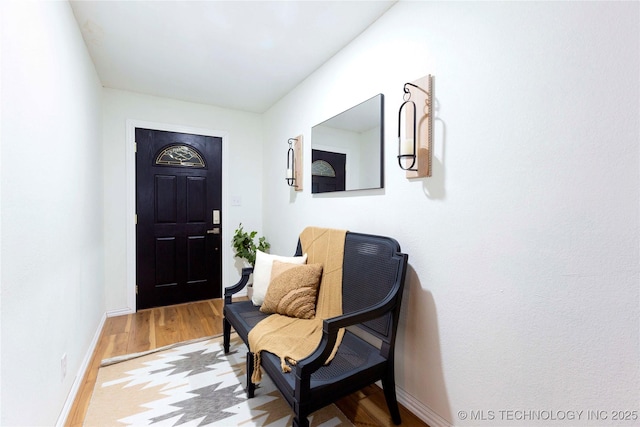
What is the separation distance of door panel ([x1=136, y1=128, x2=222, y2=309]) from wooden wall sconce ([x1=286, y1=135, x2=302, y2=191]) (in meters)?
1.12

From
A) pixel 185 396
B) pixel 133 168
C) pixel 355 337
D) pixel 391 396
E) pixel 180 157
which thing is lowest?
pixel 185 396

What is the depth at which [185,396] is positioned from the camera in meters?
1.75

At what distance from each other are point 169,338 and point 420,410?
7.01 ft

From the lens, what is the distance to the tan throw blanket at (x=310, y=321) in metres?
1.54

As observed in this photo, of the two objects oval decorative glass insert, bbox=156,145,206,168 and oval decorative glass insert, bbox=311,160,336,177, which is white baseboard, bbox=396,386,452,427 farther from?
oval decorative glass insert, bbox=156,145,206,168

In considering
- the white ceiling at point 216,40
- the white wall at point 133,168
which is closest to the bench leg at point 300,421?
the white ceiling at point 216,40

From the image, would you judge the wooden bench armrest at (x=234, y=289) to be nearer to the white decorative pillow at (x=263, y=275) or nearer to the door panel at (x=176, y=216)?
the white decorative pillow at (x=263, y=275)

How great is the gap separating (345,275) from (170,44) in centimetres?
218

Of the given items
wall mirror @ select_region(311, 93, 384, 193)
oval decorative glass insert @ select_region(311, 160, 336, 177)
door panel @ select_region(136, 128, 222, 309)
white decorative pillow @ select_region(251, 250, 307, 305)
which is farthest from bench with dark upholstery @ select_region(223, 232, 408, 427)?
door panel @ select_region(136, 128, 222, 309)

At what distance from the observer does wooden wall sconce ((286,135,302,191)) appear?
2.84 meters

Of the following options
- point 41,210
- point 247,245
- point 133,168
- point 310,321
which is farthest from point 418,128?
point 133,168

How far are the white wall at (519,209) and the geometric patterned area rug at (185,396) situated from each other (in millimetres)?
802

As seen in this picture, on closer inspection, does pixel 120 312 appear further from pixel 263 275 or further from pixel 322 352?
pixel 322 352

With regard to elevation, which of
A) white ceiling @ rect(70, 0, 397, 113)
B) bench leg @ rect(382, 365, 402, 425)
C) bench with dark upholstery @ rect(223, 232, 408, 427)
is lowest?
bench leg @ rect(382, 365, 402, 425)
